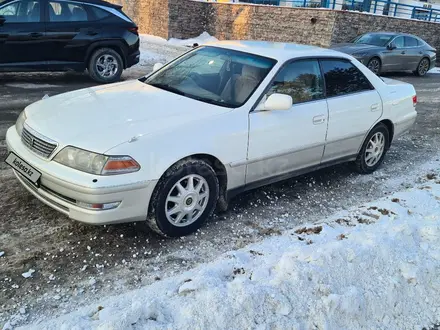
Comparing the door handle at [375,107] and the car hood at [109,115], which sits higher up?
the car hood at [109,115]

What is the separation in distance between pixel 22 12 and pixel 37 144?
6335mm

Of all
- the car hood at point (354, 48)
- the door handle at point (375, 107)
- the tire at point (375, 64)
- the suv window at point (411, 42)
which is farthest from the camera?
the suv window at point (411, 42)

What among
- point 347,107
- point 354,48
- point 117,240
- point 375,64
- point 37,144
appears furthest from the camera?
point 375,64

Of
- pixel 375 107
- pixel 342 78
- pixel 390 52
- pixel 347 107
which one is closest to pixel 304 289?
pixel 347 107

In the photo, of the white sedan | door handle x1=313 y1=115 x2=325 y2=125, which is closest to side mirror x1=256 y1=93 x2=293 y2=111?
the white sedan

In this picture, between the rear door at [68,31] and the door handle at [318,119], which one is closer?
the door handle at [318,119]

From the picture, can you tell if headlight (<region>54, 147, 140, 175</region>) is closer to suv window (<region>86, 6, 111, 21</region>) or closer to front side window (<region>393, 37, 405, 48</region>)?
suv window (<region>86, 6, 111, 21</region>)

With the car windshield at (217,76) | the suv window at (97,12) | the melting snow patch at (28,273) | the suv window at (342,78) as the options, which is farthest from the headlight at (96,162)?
the suv window at (97,12)

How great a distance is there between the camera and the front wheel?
16188 millimetres

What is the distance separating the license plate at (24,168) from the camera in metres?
3.49

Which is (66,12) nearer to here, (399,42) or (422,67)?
(399,42)

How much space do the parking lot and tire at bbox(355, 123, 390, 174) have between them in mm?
129

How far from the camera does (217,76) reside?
4.47m

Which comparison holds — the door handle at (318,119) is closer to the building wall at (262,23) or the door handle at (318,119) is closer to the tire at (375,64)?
the tire at (375,64)
